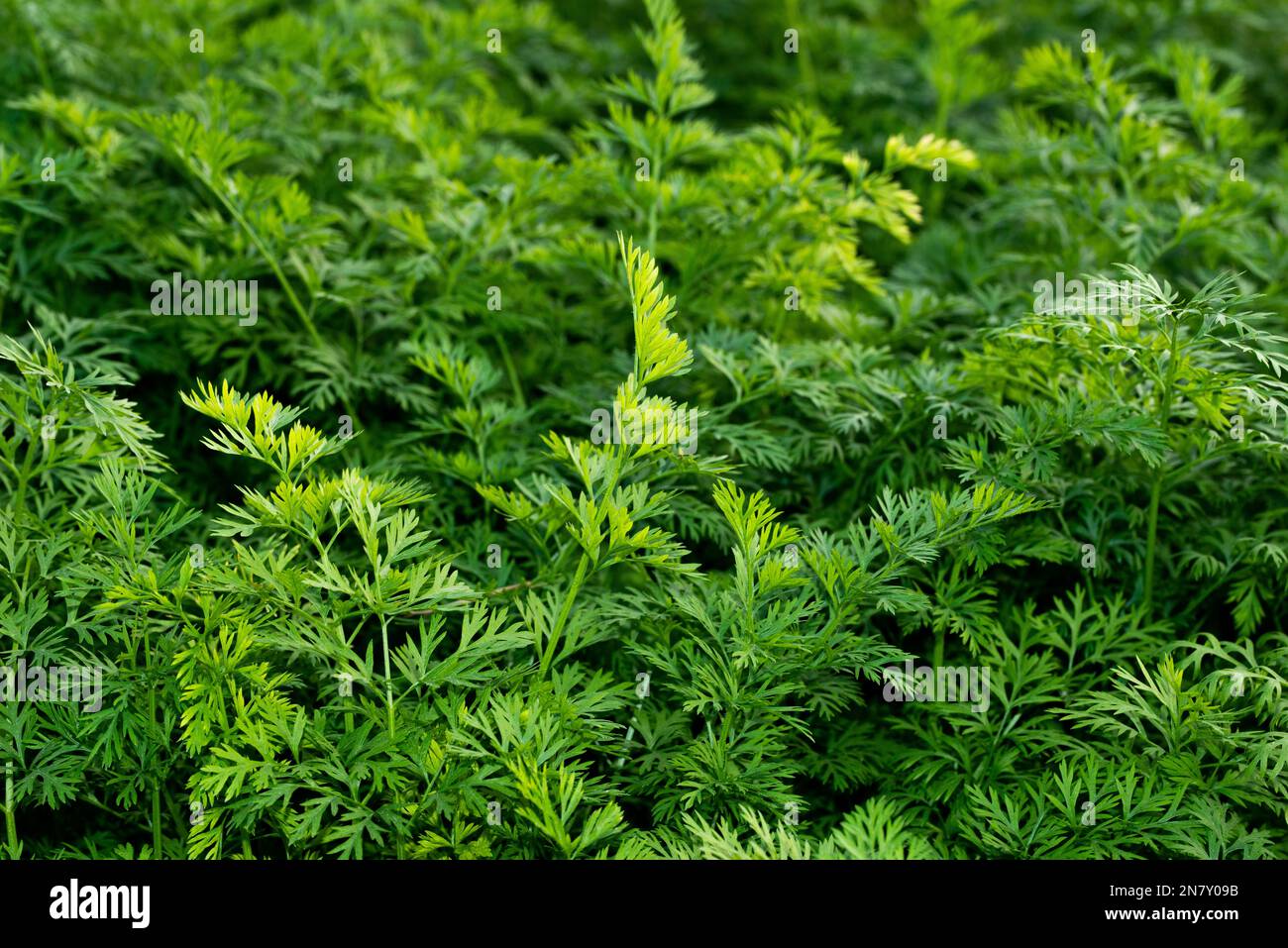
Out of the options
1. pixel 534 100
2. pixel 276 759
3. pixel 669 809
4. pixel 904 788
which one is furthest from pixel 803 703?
pixel 534 100

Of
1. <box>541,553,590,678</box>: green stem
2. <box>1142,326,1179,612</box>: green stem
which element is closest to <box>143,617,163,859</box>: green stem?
<box>541,553,590,678</box>: green stem

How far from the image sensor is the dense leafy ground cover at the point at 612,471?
2.12 m

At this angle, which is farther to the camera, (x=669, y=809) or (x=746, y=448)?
(x=746, y=448)

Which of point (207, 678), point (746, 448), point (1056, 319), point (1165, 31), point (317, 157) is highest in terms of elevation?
point (1165, 31)

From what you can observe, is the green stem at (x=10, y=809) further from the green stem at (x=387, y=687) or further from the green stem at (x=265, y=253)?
the green stem at (x=265, y=253)

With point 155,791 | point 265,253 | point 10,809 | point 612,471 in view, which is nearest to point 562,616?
point 612,471

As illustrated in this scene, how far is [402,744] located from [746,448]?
953 millimetres

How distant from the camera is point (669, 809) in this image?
7.06 ft

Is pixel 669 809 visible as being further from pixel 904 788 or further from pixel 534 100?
pixel 534 100

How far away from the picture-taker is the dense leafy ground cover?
2.12 metres

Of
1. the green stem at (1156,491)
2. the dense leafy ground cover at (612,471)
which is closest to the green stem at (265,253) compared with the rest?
the dense leafy ground cover at (612,471)

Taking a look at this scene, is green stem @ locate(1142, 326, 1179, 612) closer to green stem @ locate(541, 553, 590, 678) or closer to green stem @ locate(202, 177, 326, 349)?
green stem @ locate(541, 553, 590, 678)

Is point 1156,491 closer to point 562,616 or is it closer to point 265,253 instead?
point 562,616

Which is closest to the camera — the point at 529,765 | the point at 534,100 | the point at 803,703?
the point at 529,765
